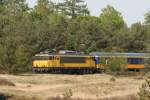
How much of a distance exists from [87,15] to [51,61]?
205ft

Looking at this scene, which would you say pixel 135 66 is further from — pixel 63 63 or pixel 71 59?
pixel 63 63

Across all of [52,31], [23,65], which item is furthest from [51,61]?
[52,31]

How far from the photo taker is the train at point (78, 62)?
74.5m

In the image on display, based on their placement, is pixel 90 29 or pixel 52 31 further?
pixel 90 29

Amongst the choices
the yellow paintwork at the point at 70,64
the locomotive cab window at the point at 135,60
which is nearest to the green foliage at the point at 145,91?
the yellow paintwork at the point at 70,64

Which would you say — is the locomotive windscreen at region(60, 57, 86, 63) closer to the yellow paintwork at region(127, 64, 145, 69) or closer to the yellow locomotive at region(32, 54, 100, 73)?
the yellow locomotive at region(32, 54, 100, 73)

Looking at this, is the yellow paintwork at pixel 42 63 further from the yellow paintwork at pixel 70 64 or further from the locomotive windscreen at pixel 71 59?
the locomotive windscreen at pixel 71 59

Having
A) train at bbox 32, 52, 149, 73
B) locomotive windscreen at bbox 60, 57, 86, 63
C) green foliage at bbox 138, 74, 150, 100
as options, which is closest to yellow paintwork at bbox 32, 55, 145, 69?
train at bbox 32, 52, 149, 73

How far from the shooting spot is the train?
74.5 metres

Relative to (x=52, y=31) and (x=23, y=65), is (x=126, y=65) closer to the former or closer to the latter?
(x=23, y=65)

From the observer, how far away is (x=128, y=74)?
74.5m

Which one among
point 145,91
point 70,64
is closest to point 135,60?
point 70,64

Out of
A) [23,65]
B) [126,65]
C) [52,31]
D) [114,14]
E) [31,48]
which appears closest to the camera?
[23,65]

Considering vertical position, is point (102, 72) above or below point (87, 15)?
below
